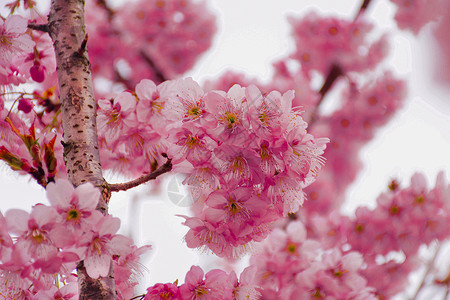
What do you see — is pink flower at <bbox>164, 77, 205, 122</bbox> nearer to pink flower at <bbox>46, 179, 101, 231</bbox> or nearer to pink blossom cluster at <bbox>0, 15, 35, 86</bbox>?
pink flower at <bbox>46, 179, 101, 231</bbox>

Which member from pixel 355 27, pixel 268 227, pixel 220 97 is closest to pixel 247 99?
pixel 220 97

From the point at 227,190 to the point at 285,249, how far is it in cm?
159

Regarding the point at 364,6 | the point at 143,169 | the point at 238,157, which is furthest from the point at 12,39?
the point at 364,6

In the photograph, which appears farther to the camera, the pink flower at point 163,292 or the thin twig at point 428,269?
the thin twig at point 428,269

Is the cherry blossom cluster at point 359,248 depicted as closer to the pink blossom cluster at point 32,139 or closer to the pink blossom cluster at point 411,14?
the pink blossom cluster at point 32,139

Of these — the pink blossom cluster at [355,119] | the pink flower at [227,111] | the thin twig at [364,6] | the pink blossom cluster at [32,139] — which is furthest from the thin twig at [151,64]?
the pink flower at [227,111]

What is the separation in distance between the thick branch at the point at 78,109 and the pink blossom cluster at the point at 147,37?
12.7 ft

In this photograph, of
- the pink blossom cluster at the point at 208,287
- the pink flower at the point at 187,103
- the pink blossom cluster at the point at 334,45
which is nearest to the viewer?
the pink flower at the point at 187,103

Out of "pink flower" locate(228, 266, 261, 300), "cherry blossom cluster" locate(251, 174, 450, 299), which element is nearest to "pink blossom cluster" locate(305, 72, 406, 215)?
"cherry blossom cluster" locate(251, 174, 450, 299)

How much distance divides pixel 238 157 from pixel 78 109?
1.84 feet

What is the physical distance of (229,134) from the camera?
4.52 ft

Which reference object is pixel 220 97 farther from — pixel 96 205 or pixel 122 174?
pixel 122 174

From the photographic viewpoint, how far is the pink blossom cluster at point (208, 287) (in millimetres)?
1597

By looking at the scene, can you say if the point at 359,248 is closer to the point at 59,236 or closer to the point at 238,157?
the point at 238,157
